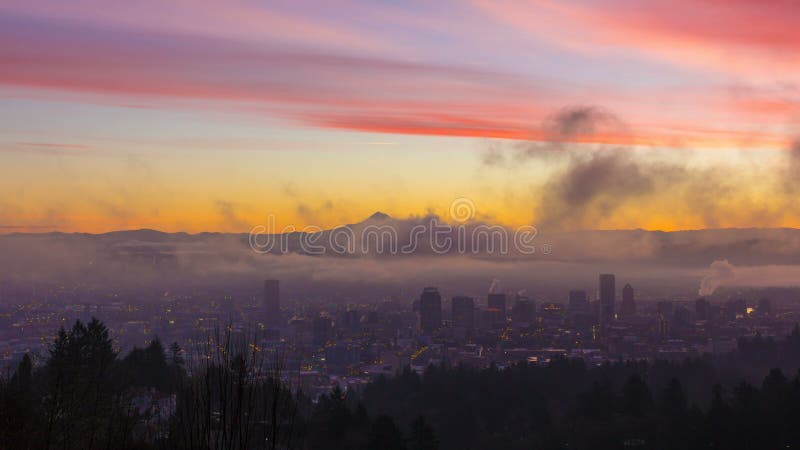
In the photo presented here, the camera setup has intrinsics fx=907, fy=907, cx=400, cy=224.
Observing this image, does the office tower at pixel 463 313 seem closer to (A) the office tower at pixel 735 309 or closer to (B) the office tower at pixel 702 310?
(B) the office tower at pixel 702 310

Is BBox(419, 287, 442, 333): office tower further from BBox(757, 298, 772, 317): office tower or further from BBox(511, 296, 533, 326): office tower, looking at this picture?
BBox(757, 298, 772, 317): office tower

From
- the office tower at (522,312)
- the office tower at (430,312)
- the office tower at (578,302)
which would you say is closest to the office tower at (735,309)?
the office tower at (578,302)

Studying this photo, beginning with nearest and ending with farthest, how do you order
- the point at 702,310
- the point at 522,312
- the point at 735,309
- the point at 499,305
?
the point at 702,310
the point at 522,312
the point at 735,309
the point at 499,305

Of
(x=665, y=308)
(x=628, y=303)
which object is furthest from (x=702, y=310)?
(x=628, y=303)

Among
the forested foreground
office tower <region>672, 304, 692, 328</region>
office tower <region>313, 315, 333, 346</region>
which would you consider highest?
office tower <region>672, 304, 692, 328</region>

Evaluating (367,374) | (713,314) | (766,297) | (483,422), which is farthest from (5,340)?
(766,297)

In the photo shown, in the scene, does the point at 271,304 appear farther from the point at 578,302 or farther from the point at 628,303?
the point at 628,303

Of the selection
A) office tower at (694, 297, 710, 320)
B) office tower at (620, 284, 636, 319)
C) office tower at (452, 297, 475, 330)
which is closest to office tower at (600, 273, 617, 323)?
office tower at (620, 284, 636, 319)
